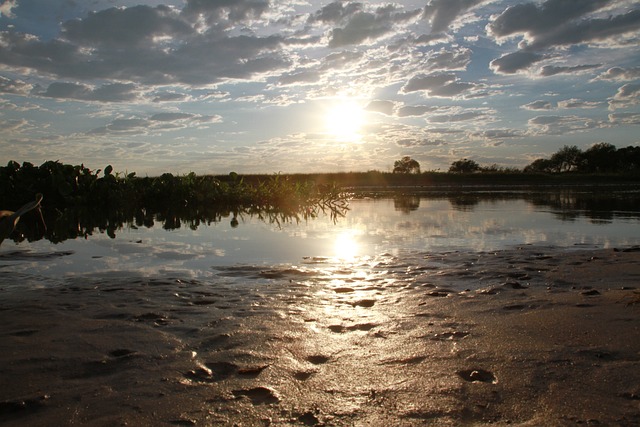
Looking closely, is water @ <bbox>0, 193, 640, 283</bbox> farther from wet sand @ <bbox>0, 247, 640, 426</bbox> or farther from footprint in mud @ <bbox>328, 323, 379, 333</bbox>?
footprint in mud @ <bbox>328, 323, 379, 333</bbox>

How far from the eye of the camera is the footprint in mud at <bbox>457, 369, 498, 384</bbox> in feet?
7.21

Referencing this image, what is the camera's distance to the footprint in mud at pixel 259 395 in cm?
202

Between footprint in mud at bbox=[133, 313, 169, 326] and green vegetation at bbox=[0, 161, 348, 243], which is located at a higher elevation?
green vegetation at bbox=[0, 161, 348, 243]

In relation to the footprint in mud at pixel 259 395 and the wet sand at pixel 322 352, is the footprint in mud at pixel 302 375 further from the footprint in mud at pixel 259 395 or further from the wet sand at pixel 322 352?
the footprint in mud at pixel 259 395

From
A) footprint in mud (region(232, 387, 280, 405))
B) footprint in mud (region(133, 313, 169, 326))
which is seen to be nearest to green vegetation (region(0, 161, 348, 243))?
footprint in mud (region(133, 313, 169, 326))

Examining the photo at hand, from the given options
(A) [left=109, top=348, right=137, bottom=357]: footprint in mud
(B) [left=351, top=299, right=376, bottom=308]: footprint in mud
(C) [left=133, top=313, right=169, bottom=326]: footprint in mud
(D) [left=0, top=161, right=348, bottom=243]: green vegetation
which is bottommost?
(B) [left=351, top=299, right=376, bottom=308]: footprint in mud

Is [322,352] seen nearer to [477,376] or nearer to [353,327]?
[353,327]

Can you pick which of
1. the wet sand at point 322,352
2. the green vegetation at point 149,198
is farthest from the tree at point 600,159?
the wet sand at point 322,352

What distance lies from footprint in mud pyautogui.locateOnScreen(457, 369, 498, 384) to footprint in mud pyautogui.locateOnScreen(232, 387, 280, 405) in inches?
34.6

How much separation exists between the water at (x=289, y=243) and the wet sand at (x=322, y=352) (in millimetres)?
965

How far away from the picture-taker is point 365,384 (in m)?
2.17

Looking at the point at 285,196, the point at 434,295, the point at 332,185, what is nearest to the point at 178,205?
the point at 285,196

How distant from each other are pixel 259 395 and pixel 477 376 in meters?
1.01

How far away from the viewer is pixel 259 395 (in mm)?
2076
